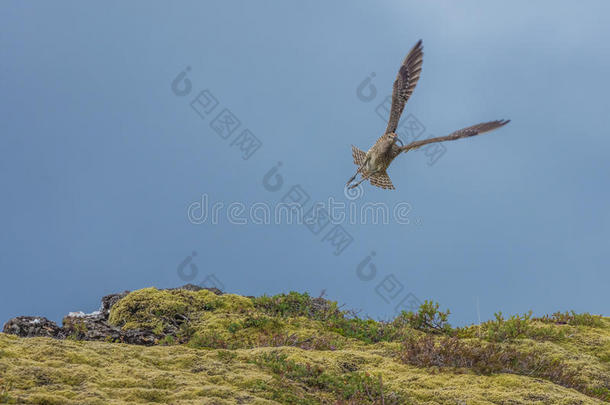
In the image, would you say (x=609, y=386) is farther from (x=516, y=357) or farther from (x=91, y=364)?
(x=91, y=364)

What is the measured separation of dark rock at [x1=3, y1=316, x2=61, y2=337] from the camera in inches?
399

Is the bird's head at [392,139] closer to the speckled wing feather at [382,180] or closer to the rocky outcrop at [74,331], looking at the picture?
the speckled wing feather at [382,180]

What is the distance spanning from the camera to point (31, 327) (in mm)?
10328

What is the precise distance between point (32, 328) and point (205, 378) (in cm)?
530

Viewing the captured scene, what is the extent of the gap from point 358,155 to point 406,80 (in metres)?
2.97

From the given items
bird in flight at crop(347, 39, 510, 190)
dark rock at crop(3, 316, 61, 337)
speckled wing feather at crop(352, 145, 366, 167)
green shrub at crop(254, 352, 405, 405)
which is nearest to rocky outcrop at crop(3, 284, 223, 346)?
dark rock at crop(3, 316, 61, 337)

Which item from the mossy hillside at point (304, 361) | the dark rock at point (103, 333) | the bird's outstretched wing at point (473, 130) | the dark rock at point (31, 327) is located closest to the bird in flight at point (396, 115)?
the bird's outstretched wing at point (473, 130)

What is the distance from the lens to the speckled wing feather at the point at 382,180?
14328 millimetres

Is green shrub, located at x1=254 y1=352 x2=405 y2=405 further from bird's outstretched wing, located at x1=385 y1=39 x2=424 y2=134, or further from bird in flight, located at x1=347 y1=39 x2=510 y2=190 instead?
bird's outstretched wing, located at x1=385 y1=39 x2=424 y2=134

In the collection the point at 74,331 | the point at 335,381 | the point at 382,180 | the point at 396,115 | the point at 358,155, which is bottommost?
the point at 335,381

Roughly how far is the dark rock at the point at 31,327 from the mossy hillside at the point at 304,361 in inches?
78.2

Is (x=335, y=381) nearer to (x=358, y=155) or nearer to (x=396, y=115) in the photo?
(x=396, y=115)

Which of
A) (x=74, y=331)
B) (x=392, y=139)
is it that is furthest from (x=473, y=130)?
(x=74, y=331)

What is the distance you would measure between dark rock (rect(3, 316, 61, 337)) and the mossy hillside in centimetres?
199
